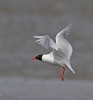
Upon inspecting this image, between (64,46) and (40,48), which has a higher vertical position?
(40,48)

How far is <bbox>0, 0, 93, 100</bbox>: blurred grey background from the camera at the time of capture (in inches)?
476

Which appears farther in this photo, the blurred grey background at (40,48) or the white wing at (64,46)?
the blurred grey background at (40,48)

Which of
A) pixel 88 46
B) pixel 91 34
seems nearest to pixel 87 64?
pixel 88 46

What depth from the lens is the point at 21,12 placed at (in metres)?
18.7

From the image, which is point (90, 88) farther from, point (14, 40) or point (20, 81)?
point (14, 40)

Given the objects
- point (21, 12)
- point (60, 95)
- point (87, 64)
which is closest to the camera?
point (60, 95)

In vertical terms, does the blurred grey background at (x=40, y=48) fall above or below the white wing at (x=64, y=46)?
above

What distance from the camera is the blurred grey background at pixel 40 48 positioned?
12.1 meters

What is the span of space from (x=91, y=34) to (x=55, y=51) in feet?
21.3

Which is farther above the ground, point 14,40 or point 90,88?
point 14,40

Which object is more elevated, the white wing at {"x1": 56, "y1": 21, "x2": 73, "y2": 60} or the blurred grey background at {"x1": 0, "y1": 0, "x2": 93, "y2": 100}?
the blurred grey background at {"x1": 0, "y1": 0, "x2": 93, "y2": 100}

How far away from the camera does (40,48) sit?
15.2 meters

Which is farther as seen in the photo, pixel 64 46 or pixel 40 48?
pixel 40 48

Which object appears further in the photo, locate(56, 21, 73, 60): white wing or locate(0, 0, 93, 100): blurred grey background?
locate(0, 0, 93, 100): blurred grey background
